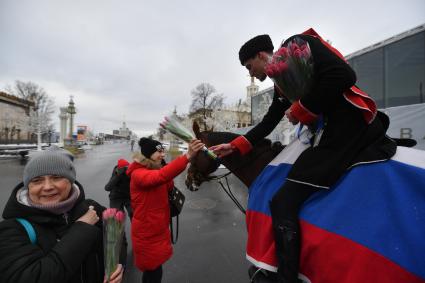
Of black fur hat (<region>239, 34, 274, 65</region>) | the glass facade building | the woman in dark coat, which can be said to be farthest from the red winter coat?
the glass facade building

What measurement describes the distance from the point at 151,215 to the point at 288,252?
1.62 metres

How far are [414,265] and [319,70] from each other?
3.83 feet

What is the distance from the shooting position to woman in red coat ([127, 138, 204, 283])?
233cm

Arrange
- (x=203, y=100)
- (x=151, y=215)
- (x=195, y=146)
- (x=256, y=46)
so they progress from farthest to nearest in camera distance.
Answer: (x=203, y=100) → (x=151, y=215) → (x=195, y=146) → (x=256, y=46)

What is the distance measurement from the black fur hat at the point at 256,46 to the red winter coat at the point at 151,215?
118 centimetres

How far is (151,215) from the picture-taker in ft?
8.09

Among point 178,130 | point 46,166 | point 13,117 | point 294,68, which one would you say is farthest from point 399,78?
point 13,117

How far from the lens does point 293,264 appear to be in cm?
134

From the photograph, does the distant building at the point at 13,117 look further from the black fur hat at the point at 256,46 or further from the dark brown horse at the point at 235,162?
the black fur hat at the point at 256,46

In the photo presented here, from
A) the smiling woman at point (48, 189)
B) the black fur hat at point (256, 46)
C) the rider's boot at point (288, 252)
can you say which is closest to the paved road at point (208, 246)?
the rider's boot at point (288, 252)

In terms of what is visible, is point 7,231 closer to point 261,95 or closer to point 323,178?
point 323,178

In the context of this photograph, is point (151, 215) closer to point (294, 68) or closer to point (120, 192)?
point (120, 192)

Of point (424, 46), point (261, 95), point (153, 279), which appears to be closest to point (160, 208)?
point (153, 279)

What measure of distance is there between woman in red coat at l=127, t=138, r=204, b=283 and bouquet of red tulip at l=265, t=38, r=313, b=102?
3.89 ft
